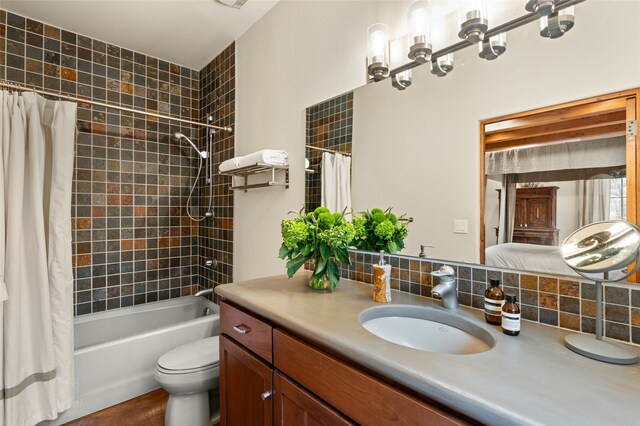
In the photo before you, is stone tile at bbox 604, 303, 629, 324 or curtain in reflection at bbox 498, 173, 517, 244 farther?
curtain in reflection at bbox 498, 173, 517, 244

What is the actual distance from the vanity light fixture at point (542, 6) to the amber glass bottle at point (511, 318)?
32.5 inches

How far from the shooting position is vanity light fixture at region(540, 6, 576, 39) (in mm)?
871

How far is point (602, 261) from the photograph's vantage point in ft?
2.43

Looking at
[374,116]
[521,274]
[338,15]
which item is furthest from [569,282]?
[338,15]

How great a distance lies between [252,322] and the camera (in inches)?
43.5

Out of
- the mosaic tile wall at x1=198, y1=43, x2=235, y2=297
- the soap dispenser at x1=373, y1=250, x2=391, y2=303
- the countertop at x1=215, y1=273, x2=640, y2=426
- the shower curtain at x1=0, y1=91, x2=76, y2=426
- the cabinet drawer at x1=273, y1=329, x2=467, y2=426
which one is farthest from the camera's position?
the mosaic tile wall at x1=198, y1=43, x2=235, y2=297

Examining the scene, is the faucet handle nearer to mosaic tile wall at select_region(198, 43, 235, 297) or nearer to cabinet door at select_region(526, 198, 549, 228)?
cabinet door at select_region(526, 198, 549, 228)

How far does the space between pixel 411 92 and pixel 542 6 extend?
472mm

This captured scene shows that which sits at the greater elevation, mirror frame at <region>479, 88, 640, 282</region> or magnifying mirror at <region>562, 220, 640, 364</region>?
mirror frame at <region>479, 88, 640, 282</region>

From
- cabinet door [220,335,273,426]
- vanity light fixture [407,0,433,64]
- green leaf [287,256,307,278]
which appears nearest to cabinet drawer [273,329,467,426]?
cabinet door [220,335,273,426]

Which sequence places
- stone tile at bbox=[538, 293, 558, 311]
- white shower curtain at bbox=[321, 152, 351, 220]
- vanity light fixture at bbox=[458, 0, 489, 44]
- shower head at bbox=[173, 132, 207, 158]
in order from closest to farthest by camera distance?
1. stone tile at bbox=[538, 293, 558, 311]
2. vanity light fixture at bbox=[458, 0, 489, 44]
3. white shower curtain at bbox=[321, 152, 351, 220]
4. shower head at bbox=[173, 132, 207, 158]

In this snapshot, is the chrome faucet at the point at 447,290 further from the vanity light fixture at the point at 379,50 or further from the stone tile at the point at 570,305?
the vanity light fixture at the point at 379,50

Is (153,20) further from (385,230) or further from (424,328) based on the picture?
(424,328)

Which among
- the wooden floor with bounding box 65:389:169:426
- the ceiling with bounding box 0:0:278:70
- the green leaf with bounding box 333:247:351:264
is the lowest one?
the wooden floor with bounding box 65:389:169:426
